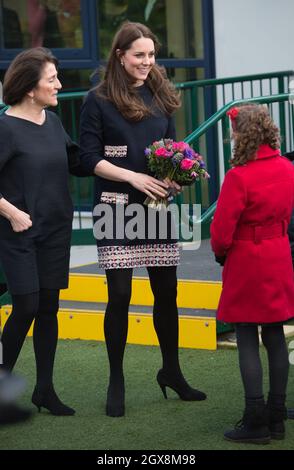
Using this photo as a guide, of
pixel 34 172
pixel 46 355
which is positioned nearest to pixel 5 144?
pixel 34 172

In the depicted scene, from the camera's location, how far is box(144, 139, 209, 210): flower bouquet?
18.2 ft

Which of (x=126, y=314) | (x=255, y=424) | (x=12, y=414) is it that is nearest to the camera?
(x=255, y=424)

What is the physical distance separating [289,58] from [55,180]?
490 cm

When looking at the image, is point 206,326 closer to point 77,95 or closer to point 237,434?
point 237,434

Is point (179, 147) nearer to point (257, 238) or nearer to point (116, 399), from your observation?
point (257, 238)

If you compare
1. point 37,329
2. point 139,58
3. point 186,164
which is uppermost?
point 139,58

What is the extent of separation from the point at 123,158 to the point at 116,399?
120 cm

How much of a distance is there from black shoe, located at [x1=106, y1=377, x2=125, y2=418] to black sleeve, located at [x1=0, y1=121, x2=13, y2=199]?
1.13 m

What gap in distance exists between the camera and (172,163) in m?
5.59

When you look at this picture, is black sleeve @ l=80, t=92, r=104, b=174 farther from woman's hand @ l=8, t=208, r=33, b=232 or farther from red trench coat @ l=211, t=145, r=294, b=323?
red trench coat @ l=211, t=145, r=294, b=323

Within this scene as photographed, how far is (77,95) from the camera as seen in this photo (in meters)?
9.64

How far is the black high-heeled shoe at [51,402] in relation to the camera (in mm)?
5762
